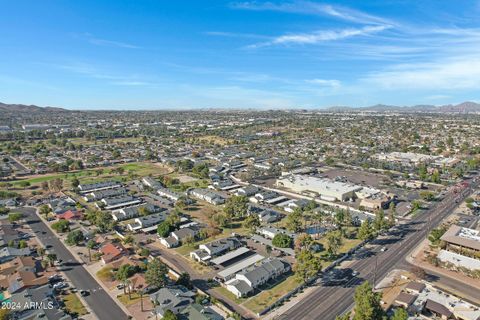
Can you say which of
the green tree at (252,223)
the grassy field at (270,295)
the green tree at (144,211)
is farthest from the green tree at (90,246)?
the grassy field at (270,295)

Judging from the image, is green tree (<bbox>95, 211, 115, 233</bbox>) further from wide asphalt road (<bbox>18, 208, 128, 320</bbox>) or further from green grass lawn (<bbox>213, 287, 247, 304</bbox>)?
green grass lawn (<bbox>213, 287, 247, 304</bbox>)

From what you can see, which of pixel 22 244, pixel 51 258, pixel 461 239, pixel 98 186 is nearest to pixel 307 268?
pixel 461 239

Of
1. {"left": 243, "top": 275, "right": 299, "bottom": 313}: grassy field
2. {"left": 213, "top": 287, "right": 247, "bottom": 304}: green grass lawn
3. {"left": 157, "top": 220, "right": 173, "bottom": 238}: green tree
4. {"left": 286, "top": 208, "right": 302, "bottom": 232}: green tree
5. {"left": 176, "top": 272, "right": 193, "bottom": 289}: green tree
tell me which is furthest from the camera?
{"left": 286, "top": 208, "right": 302, "bottom": 232}: green tree

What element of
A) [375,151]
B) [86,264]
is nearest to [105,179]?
[86,264]

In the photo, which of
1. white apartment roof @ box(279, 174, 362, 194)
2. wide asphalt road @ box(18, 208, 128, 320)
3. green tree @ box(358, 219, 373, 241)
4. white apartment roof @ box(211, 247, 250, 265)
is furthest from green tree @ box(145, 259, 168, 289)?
white apartment roof @ box(279, 174, 362, 194)

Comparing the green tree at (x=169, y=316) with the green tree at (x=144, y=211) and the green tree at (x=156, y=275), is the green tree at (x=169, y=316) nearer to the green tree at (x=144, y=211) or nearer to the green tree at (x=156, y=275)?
the green tree at (x=156, y=275)
